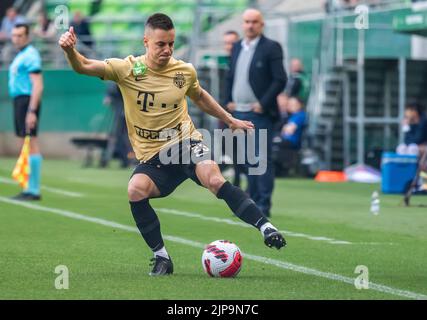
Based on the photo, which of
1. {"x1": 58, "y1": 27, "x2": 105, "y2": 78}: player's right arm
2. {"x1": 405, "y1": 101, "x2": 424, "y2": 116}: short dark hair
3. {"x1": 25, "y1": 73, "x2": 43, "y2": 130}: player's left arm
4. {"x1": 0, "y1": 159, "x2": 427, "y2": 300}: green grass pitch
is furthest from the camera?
{"x1": 405, "y1": 101, "x2": 424, "y2": 116}: short dark hair

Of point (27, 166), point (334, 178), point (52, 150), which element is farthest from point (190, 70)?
point (52, 150)

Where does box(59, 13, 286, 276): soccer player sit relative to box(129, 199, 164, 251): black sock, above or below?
above

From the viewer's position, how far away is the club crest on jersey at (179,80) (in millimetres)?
9305

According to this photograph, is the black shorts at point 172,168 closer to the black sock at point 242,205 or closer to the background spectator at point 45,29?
the black sock at point 242,205

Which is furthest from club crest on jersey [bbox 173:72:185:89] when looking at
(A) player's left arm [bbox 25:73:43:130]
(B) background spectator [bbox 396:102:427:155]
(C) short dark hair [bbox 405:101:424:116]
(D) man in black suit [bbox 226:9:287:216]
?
(C) short dark hair [bbox 405:101:424:116]

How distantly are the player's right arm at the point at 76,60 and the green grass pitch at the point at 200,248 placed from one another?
4.78 ft

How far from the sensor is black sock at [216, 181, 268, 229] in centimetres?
913

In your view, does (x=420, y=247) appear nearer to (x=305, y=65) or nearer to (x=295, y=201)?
(x=295, y=201)

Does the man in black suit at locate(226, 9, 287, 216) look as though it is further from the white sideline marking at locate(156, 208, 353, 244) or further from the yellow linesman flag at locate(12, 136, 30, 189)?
the yellow linesman flag at locate(12, 136, 30, 189)

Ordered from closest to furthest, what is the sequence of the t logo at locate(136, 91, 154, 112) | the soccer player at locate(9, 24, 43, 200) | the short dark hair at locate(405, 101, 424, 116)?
the t logo at locate(136, 91, 154, 112)
the soccer player at locate(9, 24, 43, 200)
the short dark hair at locate(405, 101, 424, 116)

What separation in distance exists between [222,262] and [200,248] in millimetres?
2094

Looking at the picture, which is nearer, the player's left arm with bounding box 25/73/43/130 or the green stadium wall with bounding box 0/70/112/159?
the player's left arm with bounding box 25/73/43/130

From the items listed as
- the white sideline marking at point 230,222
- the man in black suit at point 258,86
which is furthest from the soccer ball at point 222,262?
Answer: the man in black suit at point 258,86

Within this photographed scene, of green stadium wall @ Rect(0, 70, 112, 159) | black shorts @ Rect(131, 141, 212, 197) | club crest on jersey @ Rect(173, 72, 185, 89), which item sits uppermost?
club crest on jersey @ Rect(173, 72, 185, 89)
